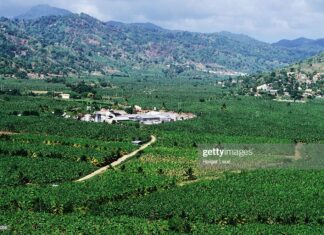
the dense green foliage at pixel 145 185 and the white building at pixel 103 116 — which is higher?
the white building at pixel 103 116

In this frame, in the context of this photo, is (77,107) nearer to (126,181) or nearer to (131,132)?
(131,132)

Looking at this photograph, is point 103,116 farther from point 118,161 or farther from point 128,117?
point 118,161

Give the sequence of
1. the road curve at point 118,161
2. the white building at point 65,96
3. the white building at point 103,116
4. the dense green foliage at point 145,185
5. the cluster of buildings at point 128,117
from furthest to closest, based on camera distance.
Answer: the white building at point 65,96
the cluster of buildings at point 128,117
the white building at point 103,116
the road curve at point 118,161
the dense green foliage at point 145,185

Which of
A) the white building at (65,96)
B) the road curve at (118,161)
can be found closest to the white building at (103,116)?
the road curve at (118,161)

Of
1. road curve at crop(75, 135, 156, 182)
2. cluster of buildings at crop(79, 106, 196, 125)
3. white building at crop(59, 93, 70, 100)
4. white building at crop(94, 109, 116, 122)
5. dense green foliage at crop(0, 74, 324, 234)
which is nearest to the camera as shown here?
dense green foliage at crop(0, 74, 324, 234)

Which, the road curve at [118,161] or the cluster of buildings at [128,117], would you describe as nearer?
the road curve at [118,161]

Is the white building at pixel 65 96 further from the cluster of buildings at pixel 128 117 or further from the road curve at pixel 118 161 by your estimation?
the road curve at pixel 118 161

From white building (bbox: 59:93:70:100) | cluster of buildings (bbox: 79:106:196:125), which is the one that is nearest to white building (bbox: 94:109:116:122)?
cluster of buildings (bbox: 79:106:196:125)

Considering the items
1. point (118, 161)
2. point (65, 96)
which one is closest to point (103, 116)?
point (118, 161)

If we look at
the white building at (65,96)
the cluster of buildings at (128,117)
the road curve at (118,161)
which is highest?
the white building at (65,96)

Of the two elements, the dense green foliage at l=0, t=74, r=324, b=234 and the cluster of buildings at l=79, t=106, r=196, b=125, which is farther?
the cluster of buildings at l=79, t=106, r=196, b=125

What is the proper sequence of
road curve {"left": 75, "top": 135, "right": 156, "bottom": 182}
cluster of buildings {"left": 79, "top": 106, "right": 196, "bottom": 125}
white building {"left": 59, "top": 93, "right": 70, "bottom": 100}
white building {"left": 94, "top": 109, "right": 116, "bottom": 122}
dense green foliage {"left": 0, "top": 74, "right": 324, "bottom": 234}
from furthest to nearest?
white building {"left": 59, "top": 93, "right": 70, "bottom": 100} → cluster of buildings {"left": 79, "top": 106, "right": 196, "bottom": 125} → white building {"left": 94, "top": 109, "right": 116, "bottom": 122} → road curve {"left": 75, "top": 135, "right": 156, "bottom": 182} → dense green foliage {"left": 0, "top": 74, "right": 324, "bottom": 234}

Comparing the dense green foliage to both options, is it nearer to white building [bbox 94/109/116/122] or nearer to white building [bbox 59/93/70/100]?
white building [bbox 94/109/116/122]
